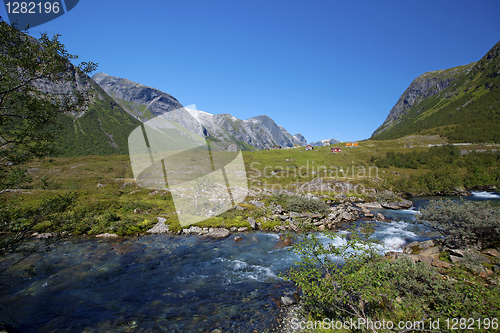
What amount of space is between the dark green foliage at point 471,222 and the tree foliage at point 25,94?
22988 mm

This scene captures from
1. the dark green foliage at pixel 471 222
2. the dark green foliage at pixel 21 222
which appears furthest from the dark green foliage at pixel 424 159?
the dark green foliage at pixel 21 222

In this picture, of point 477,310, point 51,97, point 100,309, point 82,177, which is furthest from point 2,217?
point 82,177

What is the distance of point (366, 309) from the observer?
866cm

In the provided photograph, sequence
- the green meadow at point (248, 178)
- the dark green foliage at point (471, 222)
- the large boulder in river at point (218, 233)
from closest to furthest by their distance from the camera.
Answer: the dark green foliage at point (471, 222), the large boulder in river at point (218, 233), the green meadow at point (248, 178)

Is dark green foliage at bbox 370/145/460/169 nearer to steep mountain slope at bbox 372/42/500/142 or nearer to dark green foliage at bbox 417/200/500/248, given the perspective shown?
steep mountain slope at bbox 372/42/500/142

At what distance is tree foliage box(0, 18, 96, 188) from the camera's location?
7.58m

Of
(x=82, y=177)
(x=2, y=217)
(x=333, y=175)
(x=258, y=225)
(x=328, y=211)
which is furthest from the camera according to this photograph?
(x=333, y=175)

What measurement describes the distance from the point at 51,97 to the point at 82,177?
52.3 m

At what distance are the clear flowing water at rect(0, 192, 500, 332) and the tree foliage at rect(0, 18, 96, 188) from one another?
5176 mm

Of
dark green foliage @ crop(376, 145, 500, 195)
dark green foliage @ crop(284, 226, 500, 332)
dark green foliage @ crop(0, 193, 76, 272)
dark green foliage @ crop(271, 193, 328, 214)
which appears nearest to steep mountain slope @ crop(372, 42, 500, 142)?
dark green foliage @ crop(376, 145, 500, 195)

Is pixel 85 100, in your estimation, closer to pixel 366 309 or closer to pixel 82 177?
pixel 366 309

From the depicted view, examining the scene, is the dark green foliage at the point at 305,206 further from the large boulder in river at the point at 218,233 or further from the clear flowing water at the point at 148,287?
the large boulder in river at the point at 218,233

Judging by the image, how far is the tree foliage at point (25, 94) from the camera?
7578 mm

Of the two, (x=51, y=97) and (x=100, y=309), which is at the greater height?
(x=51, y=97)
